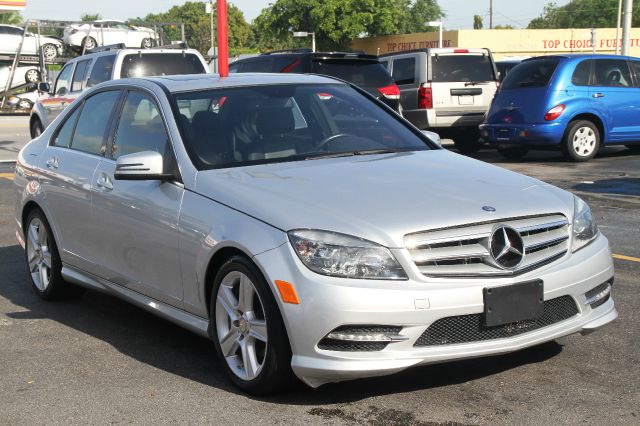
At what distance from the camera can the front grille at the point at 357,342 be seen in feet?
14.2

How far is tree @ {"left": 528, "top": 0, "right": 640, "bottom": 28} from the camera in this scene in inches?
3565

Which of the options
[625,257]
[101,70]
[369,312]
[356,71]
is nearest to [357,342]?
[369,312]

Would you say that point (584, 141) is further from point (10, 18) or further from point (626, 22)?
point (10, 18)

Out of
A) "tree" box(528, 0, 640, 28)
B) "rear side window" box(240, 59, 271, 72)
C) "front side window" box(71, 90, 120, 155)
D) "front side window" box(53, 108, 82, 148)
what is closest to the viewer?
"front side window" box(71, 90, 120, 155)

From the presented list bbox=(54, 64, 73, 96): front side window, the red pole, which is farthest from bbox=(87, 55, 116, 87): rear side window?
the red pole

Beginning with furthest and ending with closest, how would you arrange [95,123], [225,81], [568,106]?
[568,106]
[95,123]
[225,81]

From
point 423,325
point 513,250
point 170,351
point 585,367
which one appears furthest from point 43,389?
point 585,367

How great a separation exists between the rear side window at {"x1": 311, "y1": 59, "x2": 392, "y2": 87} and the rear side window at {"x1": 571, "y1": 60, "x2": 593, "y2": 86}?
9.47 feet

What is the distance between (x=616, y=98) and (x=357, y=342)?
A: 12.6 metres

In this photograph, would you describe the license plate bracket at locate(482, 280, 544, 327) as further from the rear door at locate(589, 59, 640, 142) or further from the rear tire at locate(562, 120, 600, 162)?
the rear door at locate(589, 59, 640, 142)

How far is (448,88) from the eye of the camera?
58.2ft

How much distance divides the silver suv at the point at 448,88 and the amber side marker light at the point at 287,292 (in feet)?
44.3

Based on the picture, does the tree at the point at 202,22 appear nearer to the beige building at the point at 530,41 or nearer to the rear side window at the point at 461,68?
the beige building at the point at 530,41

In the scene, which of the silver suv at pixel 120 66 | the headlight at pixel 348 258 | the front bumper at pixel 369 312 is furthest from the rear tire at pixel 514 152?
the headlight at pixel 348 258
